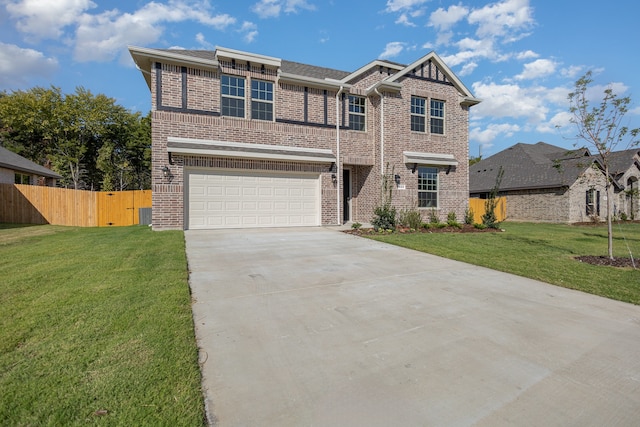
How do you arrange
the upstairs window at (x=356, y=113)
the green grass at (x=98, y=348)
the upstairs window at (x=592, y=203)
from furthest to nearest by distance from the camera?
1. the upstairs window at (x=592, y=203)
2. the upstairs window at (x=356, y=113)
3. the green grass at (x=98, y=348)

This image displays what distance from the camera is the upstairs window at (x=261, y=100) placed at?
12.4 m

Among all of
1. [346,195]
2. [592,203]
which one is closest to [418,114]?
[346,195]

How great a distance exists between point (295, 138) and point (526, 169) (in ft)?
62.3

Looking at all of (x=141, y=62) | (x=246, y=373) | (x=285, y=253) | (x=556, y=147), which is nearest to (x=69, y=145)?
(x=141, y=62)

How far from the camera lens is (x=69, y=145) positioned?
90.3ft

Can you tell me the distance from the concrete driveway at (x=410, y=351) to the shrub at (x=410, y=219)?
729cm

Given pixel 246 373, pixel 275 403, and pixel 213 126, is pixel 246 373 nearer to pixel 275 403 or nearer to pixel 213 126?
pixel 275 403

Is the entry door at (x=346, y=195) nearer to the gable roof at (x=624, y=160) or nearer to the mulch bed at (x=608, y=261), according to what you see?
the mulch bed at (x=608, y=261)

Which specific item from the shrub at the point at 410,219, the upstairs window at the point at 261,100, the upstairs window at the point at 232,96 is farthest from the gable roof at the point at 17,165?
the shrub at the point at 410,219

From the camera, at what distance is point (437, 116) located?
15.3 metres

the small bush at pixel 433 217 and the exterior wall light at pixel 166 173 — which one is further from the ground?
the exterior wall light at pixel 166 173

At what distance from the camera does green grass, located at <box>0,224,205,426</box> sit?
196cm

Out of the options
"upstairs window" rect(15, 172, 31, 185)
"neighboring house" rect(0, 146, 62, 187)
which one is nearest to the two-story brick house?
"neighboring house" rect(0, 146, 62, 187)

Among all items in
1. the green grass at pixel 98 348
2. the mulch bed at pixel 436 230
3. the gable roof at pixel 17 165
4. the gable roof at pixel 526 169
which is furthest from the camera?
the gable roof at pixel 526 169
